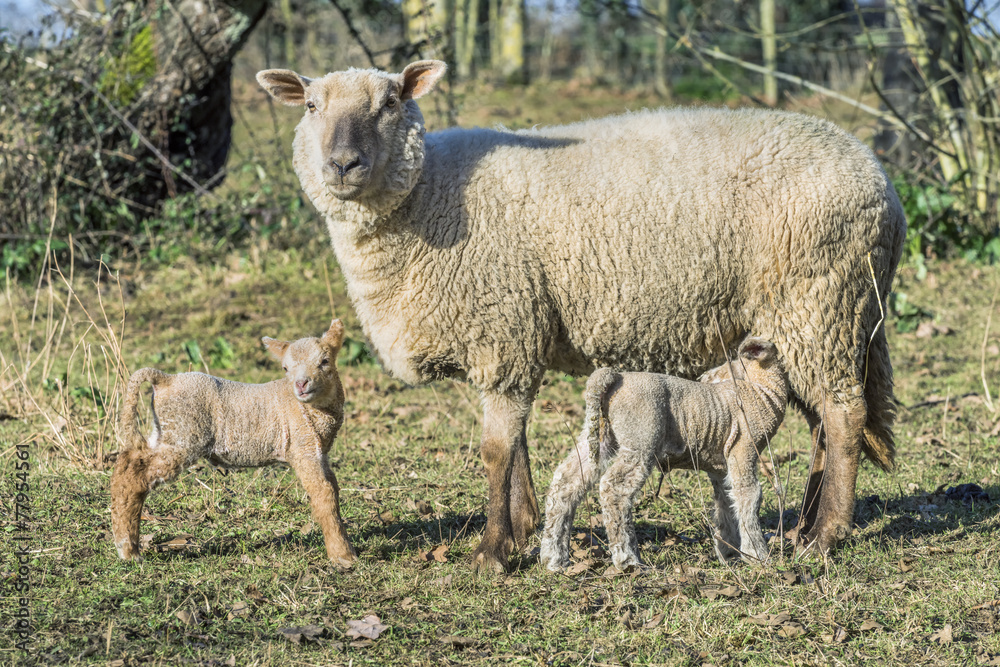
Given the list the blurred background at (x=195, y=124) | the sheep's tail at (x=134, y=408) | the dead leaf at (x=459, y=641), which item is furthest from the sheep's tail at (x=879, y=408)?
the blurred background at (x=195, y=124)

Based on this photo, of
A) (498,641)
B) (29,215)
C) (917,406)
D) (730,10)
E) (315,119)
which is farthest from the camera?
(730,10)

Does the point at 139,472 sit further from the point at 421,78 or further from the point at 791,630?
the point at 791,630

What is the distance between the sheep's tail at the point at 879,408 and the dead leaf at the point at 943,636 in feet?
5.27

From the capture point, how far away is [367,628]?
375cm

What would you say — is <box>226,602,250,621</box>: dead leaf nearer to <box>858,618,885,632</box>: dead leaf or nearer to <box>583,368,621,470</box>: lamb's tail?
<box>583,368,621,470</box>: lamb's tail

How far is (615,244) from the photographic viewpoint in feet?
15.6

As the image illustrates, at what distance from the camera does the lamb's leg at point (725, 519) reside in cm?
453

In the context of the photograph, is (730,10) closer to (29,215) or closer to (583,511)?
(29,215)

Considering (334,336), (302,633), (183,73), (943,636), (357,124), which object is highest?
(183,73)

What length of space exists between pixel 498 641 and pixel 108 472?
9.93 feet

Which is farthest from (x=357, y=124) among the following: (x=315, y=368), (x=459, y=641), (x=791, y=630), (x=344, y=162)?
(x=791, y=630)

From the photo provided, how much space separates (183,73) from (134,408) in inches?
264

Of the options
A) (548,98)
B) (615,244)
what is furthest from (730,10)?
(615,244)

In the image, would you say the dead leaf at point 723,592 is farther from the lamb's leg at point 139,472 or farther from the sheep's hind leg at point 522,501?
the lamb's leg at point 139,472
